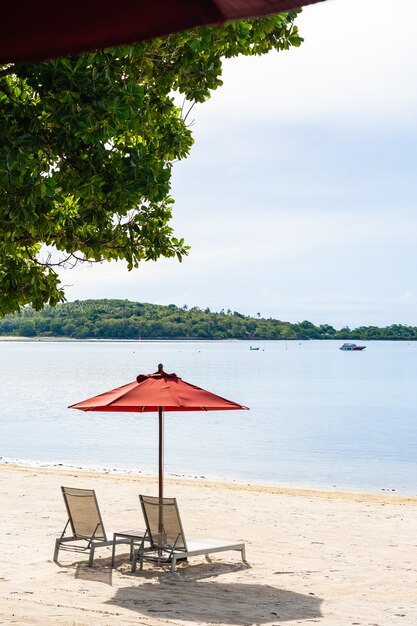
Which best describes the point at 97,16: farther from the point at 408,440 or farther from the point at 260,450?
the point at 408,440

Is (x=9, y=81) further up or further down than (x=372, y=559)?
further up

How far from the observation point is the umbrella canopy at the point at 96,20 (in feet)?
4.67

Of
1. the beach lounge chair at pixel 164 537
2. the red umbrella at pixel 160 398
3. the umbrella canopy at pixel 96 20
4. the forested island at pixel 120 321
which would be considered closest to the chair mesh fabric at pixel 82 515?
the beach lounge chair at pixel 164 537

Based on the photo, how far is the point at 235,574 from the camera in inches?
406

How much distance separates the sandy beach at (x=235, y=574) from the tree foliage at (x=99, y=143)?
116 inches

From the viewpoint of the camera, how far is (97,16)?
1543 mm

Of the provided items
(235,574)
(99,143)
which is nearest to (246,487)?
(235,574)

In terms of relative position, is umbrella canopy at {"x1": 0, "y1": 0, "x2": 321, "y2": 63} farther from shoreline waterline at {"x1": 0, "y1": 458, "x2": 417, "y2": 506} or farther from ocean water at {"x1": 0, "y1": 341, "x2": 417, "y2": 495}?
ocean water at {"x1": 0, "y1": 341, "x2": 417, "y2": 495}

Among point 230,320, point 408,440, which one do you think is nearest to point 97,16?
point 408,440

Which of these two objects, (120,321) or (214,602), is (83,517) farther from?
(120,321)

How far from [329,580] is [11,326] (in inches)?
7123

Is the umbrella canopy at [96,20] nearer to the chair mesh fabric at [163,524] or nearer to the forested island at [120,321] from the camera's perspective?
the chair mesh fabric at [163,524]

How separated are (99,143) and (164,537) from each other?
4.82 m

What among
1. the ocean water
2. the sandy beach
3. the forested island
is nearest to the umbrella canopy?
the sandy beach
